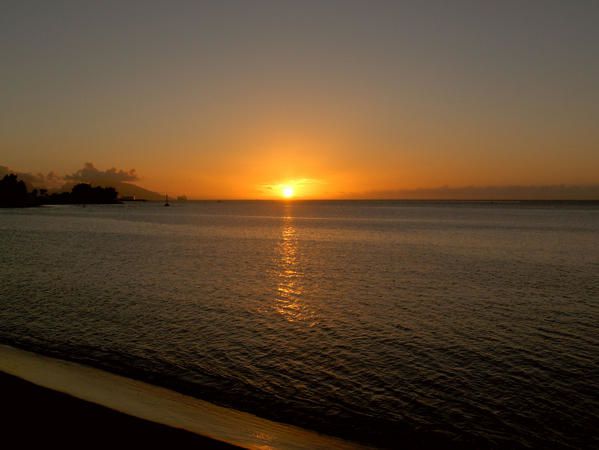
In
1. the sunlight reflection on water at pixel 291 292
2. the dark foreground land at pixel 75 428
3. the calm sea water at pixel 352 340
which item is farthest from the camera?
the sunlight reflection on water at pixel 291 292

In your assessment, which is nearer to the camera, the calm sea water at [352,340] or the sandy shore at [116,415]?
the sandy shore at [116,415]

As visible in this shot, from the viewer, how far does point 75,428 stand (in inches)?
340

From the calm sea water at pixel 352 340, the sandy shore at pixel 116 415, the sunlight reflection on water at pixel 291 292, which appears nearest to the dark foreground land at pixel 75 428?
the sandy shore at pixel 116 415

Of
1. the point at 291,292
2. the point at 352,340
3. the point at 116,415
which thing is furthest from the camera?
the point at 291,292

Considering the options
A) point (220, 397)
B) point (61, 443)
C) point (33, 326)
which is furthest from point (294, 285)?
point (61, 443)

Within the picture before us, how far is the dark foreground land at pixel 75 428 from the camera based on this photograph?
8055 mm

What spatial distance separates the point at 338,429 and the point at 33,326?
16723 mm

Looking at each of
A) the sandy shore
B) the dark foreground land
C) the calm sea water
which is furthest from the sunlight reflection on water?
the dark foreground land

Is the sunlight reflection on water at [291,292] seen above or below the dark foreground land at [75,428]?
below

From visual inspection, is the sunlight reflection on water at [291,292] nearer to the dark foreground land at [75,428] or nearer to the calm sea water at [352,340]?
the calm sea water at [352,340]

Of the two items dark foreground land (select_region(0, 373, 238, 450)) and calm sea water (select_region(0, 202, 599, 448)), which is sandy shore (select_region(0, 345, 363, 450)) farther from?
calm sea water (select_region(0, 202, 599, 448))

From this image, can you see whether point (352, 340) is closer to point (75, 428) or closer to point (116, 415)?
point (116, 415)

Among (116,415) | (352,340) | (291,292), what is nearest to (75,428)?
(116,415)

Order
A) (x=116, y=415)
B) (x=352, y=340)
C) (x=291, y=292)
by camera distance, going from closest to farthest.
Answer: (x=116, y=415) → (x=352, y=340) → (x=291, y=292)
